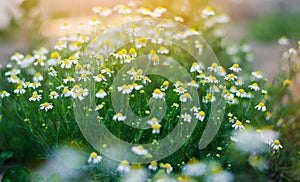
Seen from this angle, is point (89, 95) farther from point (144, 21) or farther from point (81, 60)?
point (144, 21)

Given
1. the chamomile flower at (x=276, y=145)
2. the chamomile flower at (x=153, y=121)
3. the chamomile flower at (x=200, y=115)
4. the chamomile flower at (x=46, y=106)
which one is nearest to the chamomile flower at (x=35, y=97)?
the chamomile flower at (x=46, y=106)

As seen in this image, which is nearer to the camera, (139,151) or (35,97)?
(139,151)

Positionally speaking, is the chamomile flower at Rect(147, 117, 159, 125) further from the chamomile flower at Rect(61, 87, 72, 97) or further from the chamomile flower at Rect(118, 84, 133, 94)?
the chamomile flower at Rect(61, 87, 72, 97)

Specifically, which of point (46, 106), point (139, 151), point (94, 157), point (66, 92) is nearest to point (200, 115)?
point (139, 151)

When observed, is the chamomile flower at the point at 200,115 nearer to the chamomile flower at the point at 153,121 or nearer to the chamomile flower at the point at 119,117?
the chamomile flower at the point at 153,121

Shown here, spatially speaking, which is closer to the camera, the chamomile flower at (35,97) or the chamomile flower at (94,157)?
the chamomile flower at (94,157)

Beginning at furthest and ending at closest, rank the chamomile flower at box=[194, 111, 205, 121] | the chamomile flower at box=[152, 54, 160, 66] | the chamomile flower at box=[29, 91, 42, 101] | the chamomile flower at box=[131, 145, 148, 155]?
the chamomile flower at box=[152, 54, 160, 66] < the chamomile flower at box=[29, 91, 42, 101] < the chamomile flower at box=[194, 111, 205, 121] < the chamomile flower at box=[131, 145, 148, 155]

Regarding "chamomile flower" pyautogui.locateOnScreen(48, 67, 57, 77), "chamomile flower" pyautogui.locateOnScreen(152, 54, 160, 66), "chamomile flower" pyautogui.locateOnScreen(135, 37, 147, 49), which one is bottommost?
"chamomile flower" pyautogui.locateOnScreen(48, 67, 57, 77)

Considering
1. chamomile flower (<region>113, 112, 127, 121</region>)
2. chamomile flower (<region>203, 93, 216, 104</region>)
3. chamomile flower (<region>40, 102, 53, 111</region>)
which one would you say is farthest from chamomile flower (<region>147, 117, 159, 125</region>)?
chamomile flower (<region>40, 102, 53, 111</region>)

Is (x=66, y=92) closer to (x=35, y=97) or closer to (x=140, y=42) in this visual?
(x=35, y=97)

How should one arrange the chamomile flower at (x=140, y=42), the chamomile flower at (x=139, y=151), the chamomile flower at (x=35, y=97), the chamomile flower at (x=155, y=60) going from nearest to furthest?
the chamomile flower at (x=139, y=151) → the chamomile flower at (x=35, y=97) → the chamomile flower at (x=155, y=60) → the chamomile flower at (x=140, y=42)

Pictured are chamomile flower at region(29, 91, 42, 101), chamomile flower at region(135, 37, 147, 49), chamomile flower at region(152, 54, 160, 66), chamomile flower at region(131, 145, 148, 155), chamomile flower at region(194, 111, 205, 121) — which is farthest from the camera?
chamomile flower at region(135, 37, 147, 49)

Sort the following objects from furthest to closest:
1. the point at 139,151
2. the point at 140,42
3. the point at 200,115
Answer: the point at 140,42, the point at 200,115, the point at 139,151
